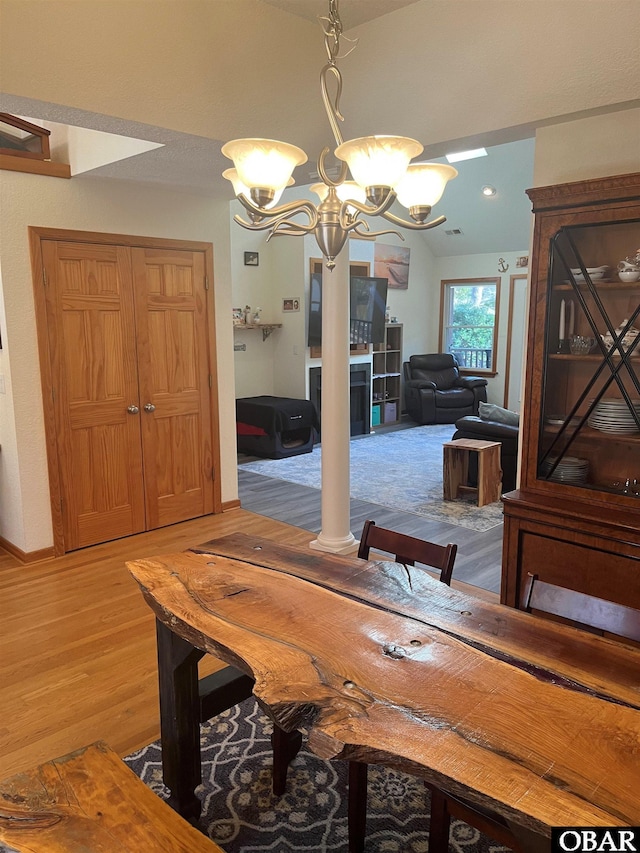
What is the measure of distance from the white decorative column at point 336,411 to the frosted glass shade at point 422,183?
2.12 metres

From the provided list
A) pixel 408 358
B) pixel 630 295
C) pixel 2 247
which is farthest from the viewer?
pixel 408 358

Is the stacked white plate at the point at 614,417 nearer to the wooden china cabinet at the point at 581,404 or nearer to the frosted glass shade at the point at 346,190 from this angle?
the wooden china cabinet at the point at 581,404

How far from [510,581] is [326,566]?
1.24 m

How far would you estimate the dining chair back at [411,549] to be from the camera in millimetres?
2076

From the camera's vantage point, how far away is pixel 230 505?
5.19 meters

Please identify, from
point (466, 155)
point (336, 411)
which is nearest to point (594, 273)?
point (336, 411)

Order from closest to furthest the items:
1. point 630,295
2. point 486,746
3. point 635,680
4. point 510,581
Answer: point 486,746
point 635,680
point 630,295
point 510,581

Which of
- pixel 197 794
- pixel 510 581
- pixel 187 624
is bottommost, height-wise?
pixel 197 794

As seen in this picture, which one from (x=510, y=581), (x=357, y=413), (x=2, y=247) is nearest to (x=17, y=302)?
(x=2, y=247)

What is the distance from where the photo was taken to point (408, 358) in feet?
32.3

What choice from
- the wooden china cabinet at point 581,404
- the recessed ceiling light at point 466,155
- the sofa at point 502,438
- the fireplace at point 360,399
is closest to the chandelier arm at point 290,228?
the wooden china cabinet at point 581,404

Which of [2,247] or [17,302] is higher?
[2,247]

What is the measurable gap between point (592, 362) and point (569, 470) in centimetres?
50

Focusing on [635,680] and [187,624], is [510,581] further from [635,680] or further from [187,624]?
[187,624]
